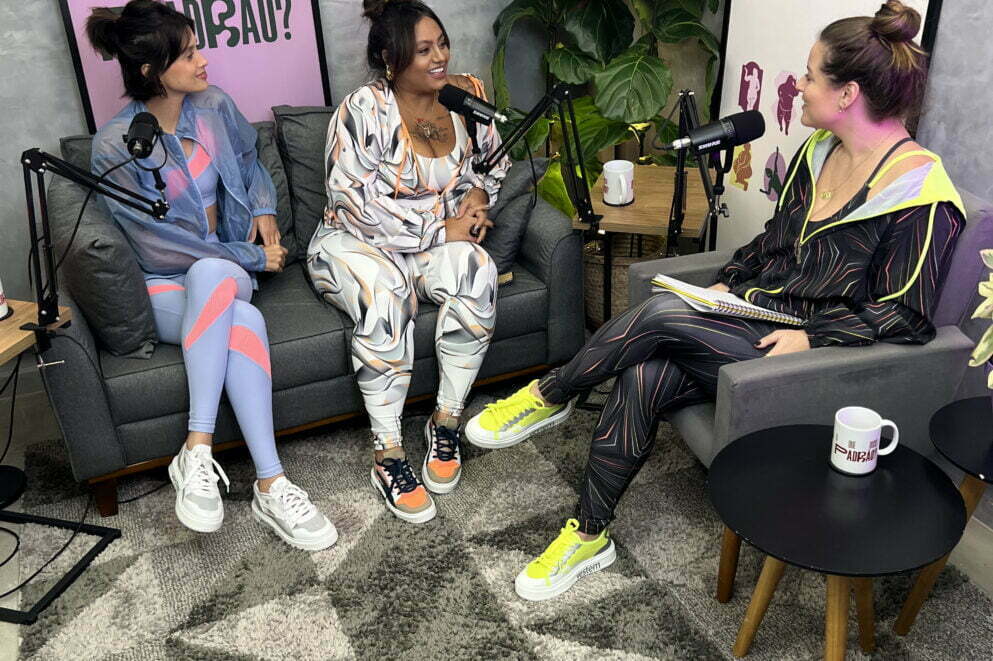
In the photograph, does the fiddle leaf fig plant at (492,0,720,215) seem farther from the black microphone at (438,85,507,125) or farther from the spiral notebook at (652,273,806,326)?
the spiral notebook at (652,273,806,326)

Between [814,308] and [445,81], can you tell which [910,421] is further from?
[445,81]

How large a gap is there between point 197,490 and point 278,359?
405 mm

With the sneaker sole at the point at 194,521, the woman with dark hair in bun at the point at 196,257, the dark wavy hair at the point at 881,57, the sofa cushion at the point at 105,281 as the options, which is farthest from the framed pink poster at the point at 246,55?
the dark wavy hair at the point at 881,57

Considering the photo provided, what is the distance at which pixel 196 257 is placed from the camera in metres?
2.35

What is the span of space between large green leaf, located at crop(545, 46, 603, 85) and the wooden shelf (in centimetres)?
177

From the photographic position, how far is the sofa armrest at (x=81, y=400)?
2.05 m

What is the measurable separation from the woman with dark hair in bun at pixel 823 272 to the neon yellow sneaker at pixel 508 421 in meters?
0.21

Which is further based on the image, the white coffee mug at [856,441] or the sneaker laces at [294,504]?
the sneaker laces at [294,504]

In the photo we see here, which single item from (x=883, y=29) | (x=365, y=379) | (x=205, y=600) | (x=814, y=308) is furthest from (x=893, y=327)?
(x=205, y=600)

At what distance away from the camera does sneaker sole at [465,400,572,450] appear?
228 cm

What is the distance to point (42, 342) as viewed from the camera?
6.29 feet

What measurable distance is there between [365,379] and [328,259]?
379 mm

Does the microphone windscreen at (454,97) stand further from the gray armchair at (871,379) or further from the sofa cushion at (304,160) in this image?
the gray armchair at (871,379)

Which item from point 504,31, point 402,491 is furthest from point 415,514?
point 504,31
